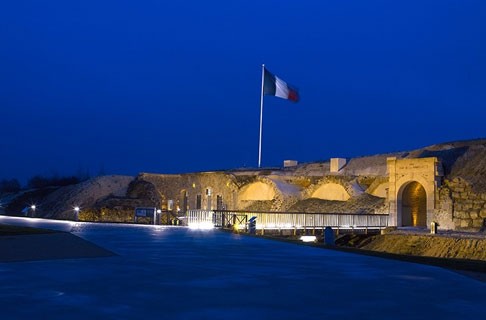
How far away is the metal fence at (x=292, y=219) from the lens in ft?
80.6

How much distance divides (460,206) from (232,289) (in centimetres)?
2446

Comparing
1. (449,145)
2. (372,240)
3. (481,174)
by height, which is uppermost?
(449,145)

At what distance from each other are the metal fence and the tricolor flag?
13.7 metres

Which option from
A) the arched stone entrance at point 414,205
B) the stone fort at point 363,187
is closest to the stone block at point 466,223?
the stone fort at point 363,187

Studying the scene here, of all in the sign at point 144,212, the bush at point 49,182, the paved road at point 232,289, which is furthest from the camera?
the bush at point 49,182

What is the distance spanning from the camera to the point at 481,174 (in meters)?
29.7

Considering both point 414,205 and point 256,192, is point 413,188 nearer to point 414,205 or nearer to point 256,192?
point 414,205

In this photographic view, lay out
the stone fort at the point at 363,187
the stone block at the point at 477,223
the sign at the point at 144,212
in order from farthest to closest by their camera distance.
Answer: the sign at the point at 144,212 → the stone fort at the point at 363,187 → the stone block at the point at 477,223

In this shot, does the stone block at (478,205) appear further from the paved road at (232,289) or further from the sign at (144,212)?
the paved road at (232,289)

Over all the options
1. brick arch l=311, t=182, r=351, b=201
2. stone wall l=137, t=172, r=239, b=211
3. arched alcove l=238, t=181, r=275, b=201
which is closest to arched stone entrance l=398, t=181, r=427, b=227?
brick arch l=311, t=182, r=351, b=201

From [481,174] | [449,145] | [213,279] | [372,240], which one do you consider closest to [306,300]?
[213,279]

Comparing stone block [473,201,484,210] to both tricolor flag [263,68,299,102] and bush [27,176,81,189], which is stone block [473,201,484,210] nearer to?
tricolor flag [263,68,299,102]

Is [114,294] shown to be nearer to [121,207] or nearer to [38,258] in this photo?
[38,258]

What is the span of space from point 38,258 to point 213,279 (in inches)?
144
